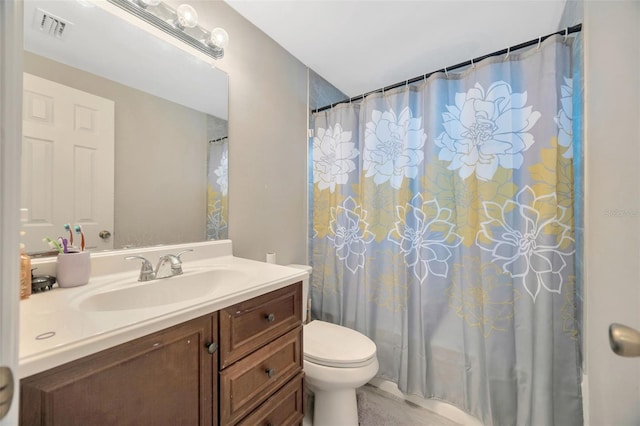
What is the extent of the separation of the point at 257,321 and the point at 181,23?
136 centimetres

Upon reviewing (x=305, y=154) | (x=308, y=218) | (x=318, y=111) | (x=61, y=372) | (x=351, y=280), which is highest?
(x=318, y=111)

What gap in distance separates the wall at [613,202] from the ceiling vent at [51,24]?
5.42ft

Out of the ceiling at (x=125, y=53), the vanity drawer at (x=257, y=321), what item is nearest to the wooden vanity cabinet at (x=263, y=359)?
the vanity drawer at (x=257, y=321)

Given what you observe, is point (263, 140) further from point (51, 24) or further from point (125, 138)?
point (51, 24)

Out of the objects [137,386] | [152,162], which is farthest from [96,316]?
[152,162]

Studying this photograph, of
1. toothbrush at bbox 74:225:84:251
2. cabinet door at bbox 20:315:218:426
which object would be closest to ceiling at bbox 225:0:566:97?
toothbrush at bbox 74:225:84:251

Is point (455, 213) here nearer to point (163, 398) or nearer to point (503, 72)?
point (503, 72)

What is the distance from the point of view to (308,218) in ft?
6.63

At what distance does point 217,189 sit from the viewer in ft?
4.53

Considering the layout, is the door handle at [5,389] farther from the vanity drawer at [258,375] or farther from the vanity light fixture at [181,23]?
the vanity light fixture at [181,23]

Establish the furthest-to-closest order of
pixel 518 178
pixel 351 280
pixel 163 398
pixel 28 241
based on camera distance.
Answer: pixel 351 280 → pixel 518 178 → pixel 28 241 → pixel 163 398

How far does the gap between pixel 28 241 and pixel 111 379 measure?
62 centimetres

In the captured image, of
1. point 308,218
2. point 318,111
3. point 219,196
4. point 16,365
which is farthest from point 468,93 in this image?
point 16,365

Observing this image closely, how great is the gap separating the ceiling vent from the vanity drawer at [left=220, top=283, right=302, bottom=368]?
1153mm
